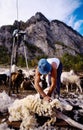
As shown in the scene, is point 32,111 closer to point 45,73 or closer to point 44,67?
point 45,73

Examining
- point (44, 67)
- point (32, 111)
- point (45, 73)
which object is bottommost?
point (32, 111)

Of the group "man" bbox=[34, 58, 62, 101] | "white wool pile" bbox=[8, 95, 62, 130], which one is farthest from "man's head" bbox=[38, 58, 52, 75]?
"white wool pile" bbox=[8, 95, 62, 130]

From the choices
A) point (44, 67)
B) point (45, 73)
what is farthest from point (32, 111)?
point (44, 67)

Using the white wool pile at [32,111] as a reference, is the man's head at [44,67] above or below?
above

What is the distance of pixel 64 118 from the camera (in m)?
7.66

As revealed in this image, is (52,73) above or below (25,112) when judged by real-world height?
above

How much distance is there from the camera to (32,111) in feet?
26.1

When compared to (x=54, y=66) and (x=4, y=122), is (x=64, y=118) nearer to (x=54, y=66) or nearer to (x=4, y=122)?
(x=54, y=66)

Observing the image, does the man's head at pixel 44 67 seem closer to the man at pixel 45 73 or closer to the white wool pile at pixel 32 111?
the man at pixel 45 73

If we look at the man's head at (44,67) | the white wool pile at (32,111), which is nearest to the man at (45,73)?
the man's head at (44,67)

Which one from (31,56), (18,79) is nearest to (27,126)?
(18,79)

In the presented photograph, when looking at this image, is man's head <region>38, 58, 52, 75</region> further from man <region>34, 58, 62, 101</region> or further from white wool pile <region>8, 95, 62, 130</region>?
white wool pile <region>8, 95, 62, 130</region>

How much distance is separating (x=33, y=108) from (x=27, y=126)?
0.52 metres

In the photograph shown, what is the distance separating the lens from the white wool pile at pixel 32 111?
7.77 m
